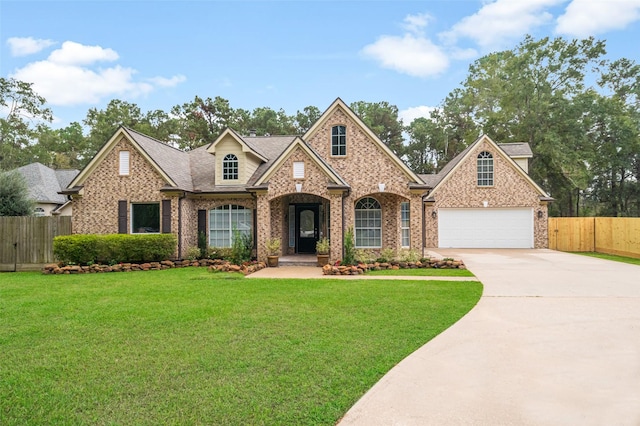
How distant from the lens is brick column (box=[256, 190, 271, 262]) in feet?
49.3

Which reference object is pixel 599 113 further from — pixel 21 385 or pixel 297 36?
pixel 21 385

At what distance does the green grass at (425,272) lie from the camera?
476 inches

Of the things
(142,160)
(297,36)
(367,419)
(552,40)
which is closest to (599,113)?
(552,40)

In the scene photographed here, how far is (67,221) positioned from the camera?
14828 mm

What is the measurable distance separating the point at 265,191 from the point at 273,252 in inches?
95.1

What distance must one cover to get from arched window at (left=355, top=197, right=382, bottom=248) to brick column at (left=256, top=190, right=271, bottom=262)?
157 inches

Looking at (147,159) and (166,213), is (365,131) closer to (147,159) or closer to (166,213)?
(166,213)

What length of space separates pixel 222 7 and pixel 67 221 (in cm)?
1027

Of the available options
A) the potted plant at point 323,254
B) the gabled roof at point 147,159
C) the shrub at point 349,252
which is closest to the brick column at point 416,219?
the shrub at point 349,252

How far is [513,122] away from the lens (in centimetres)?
3375

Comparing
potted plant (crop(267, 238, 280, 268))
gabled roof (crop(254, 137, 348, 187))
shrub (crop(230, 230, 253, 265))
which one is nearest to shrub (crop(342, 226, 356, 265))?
gabled roof (crop(254, 137, 348, 187))

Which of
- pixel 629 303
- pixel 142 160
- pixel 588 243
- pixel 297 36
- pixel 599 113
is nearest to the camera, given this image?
pixel 629 303

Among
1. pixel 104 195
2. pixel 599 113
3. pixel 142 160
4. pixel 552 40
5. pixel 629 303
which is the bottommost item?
pixel 629 303

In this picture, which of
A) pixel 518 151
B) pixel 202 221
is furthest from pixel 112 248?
pixel 518 151
